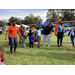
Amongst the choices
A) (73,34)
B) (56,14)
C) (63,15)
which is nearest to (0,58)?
(73,34)

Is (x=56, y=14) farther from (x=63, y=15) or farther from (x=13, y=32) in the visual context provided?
(x=13, y=32)

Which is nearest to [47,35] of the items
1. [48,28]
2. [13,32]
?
[48,28]

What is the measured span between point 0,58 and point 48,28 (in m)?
5.36

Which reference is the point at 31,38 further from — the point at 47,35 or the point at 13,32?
the point at 13,32

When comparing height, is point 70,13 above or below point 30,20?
above

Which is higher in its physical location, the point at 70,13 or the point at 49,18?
the point at 70,13

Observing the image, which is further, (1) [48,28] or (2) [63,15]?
(2) [63,15]

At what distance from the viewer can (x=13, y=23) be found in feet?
14.6

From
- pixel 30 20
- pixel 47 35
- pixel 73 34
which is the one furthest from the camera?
pixel 30 20

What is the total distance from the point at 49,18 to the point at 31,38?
46.1m
